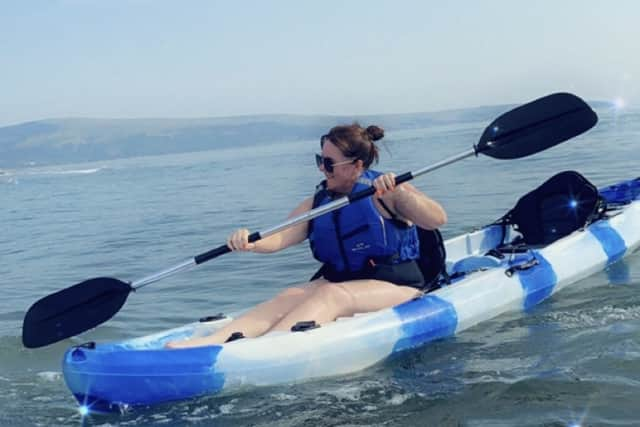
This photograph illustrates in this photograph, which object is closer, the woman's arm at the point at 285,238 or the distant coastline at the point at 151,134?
the woman's arm at the point at 285,238

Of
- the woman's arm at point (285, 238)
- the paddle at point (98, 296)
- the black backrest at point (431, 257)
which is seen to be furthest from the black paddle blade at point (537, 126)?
the woman's arm at point (285, 238)

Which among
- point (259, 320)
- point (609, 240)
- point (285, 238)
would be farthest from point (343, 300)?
point (609, 240)

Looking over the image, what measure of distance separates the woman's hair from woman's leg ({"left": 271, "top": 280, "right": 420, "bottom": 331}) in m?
0.73

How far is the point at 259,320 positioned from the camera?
434 centimetres

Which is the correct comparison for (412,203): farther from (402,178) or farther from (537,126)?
(537,126)

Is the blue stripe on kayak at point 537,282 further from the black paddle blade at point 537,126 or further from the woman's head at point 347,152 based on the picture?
the woman's head at point 347,152

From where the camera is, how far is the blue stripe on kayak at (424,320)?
443cm

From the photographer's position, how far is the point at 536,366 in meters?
3.97

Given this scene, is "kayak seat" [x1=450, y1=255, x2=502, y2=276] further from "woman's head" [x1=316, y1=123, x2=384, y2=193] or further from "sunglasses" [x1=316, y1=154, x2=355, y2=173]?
"sunglasses" [x1=316, y1=154, x2=355, y2=173]

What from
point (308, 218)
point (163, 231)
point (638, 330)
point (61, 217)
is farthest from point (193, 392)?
point (61, 217)

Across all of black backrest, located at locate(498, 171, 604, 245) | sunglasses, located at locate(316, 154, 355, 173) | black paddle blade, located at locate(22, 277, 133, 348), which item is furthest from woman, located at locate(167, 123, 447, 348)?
black backrest, located at locate(498, 171, 604, 245)

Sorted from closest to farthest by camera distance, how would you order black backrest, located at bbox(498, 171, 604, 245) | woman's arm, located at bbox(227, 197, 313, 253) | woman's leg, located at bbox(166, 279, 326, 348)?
woman's leg, located at bbox(166, 279, 326, 348), woman's arm, located at bbox(227, 197, 313, 253), black backrest, located at bbox(498, 171, 604, 245)

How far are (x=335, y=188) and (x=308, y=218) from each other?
0.25 metres

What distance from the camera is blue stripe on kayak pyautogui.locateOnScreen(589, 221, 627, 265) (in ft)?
19.6
